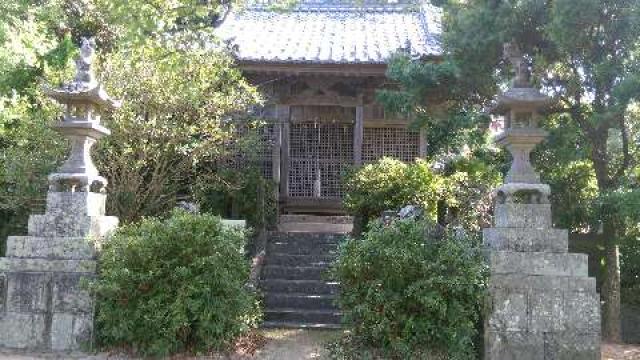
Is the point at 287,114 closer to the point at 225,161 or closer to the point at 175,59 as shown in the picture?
the point at 225,161

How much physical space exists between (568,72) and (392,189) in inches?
135

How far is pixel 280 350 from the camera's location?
7.39 m

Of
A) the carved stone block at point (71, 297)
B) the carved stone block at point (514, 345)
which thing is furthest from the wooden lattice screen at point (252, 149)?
the carved stone block at point (514, 345)

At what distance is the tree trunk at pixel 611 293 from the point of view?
8.87 meters

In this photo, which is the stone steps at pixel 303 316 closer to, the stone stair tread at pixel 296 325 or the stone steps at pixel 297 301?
the stone stair tread at pixel 296 325

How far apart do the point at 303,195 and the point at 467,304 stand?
24.5ft

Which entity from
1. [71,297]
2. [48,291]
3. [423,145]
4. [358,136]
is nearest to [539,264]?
[71,297]

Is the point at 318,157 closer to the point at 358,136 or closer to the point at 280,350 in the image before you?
the point at 358,136

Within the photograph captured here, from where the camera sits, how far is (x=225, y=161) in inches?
494

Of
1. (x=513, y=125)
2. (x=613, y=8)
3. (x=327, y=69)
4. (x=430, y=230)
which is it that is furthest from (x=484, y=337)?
(x=327, y=69)

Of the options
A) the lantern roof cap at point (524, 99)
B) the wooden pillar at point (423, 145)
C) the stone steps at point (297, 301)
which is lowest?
the stone steps at point (297, 301)

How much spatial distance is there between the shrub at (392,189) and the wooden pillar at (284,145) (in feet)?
8.60

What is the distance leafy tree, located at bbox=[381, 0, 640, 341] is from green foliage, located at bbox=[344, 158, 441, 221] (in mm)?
1202

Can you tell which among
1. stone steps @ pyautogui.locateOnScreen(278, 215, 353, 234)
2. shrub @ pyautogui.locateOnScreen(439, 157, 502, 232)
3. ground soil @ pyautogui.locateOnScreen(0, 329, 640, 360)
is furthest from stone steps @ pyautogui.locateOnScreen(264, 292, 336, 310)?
stone steps @ pyautogui.locateOnScreen(278, 215, 353, 234)
